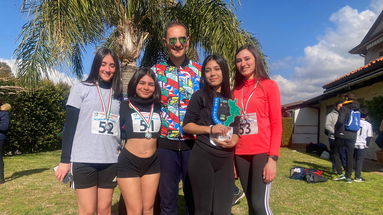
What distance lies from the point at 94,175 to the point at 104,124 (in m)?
0.44

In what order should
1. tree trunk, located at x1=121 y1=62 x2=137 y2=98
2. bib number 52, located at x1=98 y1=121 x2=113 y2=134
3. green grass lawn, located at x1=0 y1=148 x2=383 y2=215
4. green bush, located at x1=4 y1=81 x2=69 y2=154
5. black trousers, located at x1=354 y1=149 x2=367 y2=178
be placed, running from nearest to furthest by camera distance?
bib number 52, located at x1=98 y1=121 x2=113 y2=134, green grass lawn, located at x1=0 y1=148 x2=383 y2=215, tree trunk, located at x1=121 y1=62 x2=137 y2=98, black trousers, located at x1=354 y1=149 x2=367 y2=178, green bush, located at x1=4 y1=81 x2=69 y2=154

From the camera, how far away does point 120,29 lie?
19.8ft

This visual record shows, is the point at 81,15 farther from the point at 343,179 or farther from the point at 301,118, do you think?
the point at 301,118

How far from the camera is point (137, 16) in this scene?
20.1 feet

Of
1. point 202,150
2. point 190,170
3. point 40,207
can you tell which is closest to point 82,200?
point 190,170

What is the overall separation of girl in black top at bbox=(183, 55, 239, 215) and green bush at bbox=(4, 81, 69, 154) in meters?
9.67

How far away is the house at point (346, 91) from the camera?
10297mm

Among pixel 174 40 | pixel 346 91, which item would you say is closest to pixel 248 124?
pixel 174 40

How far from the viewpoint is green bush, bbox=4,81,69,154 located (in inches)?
433

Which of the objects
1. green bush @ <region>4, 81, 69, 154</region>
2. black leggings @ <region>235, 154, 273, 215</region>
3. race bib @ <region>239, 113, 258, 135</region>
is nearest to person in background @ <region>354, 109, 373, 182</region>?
black leggings @ <region>235, 154, 273, 215</region>

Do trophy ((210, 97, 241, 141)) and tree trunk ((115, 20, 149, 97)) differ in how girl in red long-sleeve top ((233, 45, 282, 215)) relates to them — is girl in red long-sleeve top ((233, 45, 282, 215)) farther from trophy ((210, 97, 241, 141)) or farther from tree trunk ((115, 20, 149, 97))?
tree trunk ((115, 20, 149, 97))

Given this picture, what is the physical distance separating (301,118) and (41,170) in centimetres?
1529

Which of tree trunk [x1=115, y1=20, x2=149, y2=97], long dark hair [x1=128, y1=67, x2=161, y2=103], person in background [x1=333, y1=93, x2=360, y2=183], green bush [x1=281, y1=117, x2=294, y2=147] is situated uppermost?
tree trunk [x1=115, y1=20, x2=149, y2=97]

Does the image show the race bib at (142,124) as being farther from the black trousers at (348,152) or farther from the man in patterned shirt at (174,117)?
the black trousers at (348,152)
